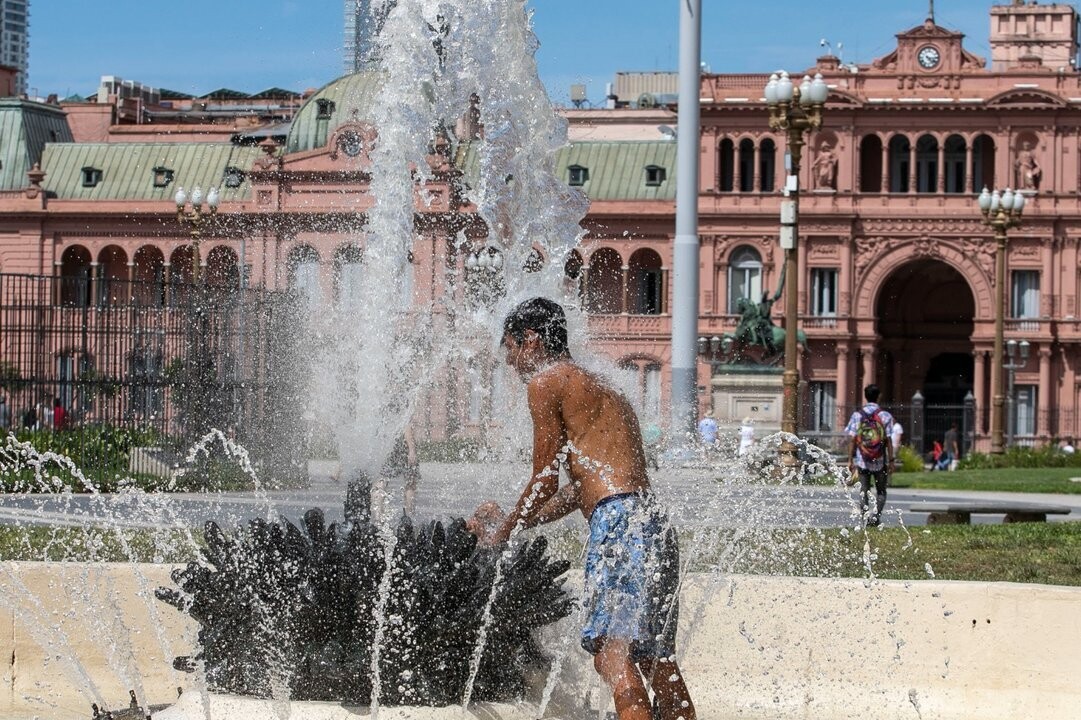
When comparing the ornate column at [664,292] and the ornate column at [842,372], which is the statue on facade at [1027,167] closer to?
the ornate column at [842,372]

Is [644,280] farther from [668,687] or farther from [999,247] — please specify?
[668,687]

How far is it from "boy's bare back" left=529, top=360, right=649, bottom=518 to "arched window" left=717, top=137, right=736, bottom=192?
190 ft

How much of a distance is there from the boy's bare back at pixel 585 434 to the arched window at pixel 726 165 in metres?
58.0

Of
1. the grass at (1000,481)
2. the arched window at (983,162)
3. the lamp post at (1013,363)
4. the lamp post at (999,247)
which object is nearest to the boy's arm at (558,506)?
the grass at (1000,481)

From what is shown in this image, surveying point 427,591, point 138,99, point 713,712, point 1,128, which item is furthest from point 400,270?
point 138,99

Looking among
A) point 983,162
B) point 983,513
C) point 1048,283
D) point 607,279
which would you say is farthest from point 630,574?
point 607,279

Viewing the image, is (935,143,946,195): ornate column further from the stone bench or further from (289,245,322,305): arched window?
the stone bench

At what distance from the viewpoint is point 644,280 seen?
68062 millimetres

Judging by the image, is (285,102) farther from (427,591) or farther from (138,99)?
(427,591)

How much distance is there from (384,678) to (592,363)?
686cm

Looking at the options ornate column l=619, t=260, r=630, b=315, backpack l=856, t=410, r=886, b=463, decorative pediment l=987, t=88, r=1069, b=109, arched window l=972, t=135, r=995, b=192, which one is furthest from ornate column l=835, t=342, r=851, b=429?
backpack l=856, t=410, r=886, b=463

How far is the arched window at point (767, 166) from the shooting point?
63969 millimetres

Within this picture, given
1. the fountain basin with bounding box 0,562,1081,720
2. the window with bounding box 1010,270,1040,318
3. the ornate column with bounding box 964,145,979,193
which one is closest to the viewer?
the fountain basin with bounding box 0,562,1081,720

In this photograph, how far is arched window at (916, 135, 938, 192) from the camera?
6366cm
